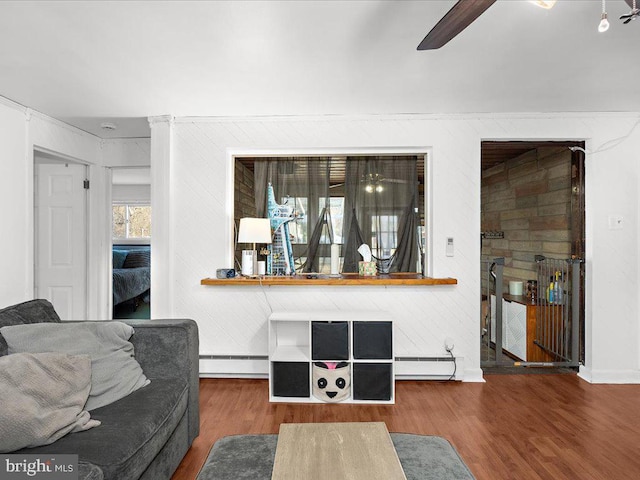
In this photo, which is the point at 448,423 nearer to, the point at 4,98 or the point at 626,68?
the point at 626,68

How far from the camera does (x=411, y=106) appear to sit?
352 centimetres

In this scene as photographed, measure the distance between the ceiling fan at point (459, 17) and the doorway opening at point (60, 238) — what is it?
13.3 feet

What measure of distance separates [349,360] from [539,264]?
2618mm

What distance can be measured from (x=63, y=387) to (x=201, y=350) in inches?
82.7

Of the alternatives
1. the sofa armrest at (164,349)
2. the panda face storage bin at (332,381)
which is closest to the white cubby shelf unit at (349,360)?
the panda face storage bin at (332,381)

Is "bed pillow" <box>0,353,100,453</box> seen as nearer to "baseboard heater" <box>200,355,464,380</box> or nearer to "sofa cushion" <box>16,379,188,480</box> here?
"sofa cushion" <box>16,379,188,480</box>

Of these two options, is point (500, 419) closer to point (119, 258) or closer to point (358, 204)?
point (358, 204)

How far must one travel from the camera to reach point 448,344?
3.71 meters

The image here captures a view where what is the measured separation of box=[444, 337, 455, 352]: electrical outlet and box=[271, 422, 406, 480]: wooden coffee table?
2.04m

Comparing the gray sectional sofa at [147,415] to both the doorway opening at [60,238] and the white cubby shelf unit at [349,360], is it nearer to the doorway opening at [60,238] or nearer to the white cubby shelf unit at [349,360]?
the white cubby shelf unit at [349,360]

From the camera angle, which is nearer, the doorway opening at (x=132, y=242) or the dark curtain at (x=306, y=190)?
the dark curtain at (x=306, y=190)

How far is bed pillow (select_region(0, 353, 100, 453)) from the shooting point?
1.51 m

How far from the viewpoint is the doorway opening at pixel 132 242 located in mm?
6684

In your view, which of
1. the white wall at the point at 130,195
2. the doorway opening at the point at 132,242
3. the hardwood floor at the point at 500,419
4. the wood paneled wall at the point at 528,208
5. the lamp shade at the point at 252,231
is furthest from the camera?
the white wall at the point at 130,195
